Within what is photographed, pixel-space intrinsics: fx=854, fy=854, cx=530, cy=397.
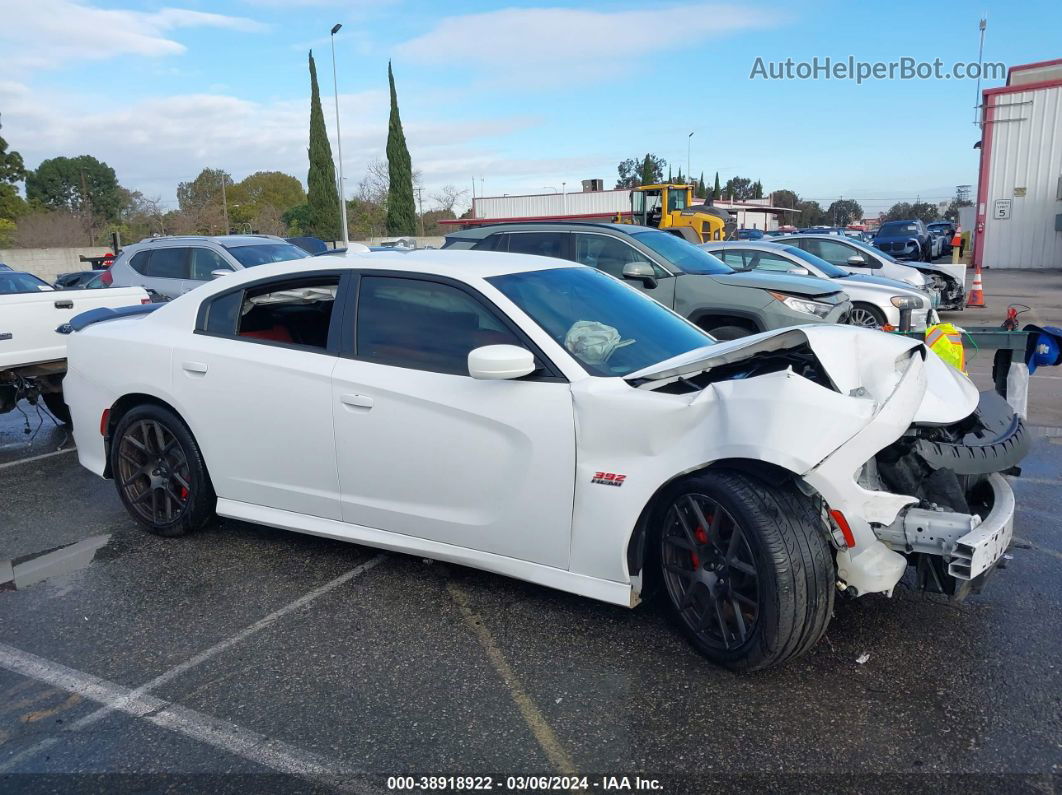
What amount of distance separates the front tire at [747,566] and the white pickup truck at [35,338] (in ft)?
20.1

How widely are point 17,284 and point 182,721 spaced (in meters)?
7.46

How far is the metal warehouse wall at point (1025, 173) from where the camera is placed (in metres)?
29.6

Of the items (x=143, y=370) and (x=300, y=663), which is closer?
(x=300, y=663)

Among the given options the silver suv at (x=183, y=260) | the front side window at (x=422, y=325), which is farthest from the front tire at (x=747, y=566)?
the silver suv at (x=183, y=260)

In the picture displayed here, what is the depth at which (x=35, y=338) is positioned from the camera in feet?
23.8

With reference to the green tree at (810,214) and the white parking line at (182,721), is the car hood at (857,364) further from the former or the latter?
the green tree at (810,214)

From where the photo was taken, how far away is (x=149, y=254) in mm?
11891

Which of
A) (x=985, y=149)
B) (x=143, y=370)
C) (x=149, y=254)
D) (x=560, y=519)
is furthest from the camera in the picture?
(x=985, y=149)

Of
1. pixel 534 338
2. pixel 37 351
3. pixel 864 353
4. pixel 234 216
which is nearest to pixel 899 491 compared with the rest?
pixel 864 353

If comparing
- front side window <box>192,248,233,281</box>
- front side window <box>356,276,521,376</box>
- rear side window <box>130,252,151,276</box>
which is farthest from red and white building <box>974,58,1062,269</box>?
front side window <box>356,276,521,376</box>

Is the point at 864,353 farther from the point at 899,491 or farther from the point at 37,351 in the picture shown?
the point at 37,351

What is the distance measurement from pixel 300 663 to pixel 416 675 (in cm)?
51

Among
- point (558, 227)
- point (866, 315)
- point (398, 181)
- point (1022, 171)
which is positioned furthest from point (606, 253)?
point (398, 181)

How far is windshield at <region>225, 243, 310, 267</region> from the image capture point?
1145 cm
